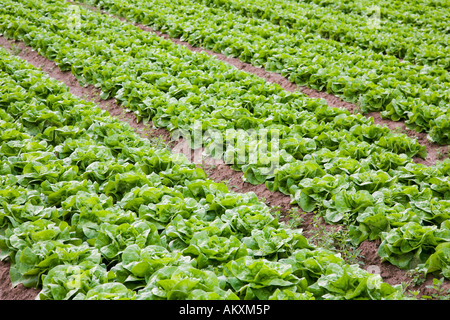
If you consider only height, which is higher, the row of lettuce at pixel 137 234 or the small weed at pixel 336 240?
the row of lettuce at pixel 137 234

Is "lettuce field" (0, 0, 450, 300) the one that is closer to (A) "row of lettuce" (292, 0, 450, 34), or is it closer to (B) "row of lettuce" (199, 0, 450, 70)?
(B) "row of lettuce" (199, 0, 450, 70)

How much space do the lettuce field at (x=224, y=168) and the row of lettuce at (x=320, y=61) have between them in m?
0.05

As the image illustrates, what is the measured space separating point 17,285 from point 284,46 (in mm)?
8871

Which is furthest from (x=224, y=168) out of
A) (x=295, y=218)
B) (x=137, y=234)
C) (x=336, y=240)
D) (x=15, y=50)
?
(x=15, y=50)

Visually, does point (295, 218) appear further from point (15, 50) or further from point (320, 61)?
point (15, 50)

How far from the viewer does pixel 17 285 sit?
423cm

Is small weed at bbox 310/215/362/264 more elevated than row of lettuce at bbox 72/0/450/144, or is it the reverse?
row of lettuce at bbox 72/0/450/144

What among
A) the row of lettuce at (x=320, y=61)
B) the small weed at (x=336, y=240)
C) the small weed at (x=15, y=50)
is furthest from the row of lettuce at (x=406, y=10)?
the small weed at (x=336, y=240)

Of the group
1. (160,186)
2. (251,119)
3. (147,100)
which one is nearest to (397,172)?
(251,119)

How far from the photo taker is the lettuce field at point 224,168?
3.93 metres

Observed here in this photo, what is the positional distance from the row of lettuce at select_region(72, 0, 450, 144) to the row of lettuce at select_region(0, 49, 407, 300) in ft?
14.7

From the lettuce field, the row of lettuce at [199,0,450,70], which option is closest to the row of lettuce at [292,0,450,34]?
the row of lettuce at [199,0,450,70]

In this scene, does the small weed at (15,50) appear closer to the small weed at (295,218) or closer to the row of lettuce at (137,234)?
the row of lettuce at (137,234)

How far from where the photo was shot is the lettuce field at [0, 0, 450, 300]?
155 inches
